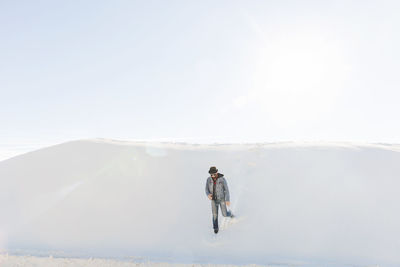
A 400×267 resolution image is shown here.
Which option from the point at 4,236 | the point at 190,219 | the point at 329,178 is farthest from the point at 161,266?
the point at 329,178

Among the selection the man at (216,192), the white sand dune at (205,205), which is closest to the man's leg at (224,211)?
the man at (216,192)

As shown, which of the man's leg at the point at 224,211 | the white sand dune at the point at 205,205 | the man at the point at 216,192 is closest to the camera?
the white sand dune at the point at 205,205

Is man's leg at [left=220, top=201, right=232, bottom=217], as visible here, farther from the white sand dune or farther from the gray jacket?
the white sand dune

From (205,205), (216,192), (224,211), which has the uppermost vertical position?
(216,192)

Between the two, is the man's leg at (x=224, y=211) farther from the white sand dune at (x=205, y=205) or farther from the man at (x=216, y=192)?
the white sand dune at (x=205, y=205)

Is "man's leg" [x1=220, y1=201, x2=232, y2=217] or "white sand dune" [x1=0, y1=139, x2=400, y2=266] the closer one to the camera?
"white sand dune" [x1=0, y1=139, x2=400, y2=266]

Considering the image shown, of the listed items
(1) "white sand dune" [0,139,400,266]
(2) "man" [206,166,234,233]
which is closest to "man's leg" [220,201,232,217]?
(2) "man" [206,166,234,233]

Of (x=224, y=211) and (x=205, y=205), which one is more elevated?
(x=224, y=211)

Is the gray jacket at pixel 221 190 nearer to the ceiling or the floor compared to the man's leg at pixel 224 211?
nearer to the ceiling

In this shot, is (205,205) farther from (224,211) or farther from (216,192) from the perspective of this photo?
(216,192)

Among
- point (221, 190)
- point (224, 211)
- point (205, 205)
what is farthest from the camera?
point (205, 205)

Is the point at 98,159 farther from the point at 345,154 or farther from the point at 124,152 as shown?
the point at 345,154

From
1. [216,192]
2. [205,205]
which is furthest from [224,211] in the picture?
[205,205]

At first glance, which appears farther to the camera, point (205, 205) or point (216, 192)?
point (205, 205)
